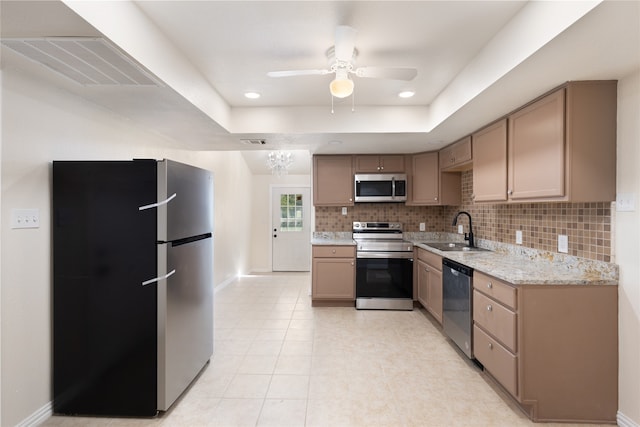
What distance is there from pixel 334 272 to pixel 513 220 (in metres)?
2.12

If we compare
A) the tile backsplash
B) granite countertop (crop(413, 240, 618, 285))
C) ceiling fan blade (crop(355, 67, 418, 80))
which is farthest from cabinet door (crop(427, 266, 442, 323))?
ceiling fan blade (crop(355, 67, 418, 80))

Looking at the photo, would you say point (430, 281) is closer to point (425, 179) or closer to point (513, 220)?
point (513, 220)

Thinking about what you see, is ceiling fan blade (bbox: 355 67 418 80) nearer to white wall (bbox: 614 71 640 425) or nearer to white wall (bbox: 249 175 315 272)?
white wall (bbox: 614 71 640 425)

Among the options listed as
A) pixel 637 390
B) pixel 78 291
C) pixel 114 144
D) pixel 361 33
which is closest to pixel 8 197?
pixel 78 291

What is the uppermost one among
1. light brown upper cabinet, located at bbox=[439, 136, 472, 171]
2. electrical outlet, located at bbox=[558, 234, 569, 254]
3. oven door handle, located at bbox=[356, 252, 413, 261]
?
light brown upper cabinet, located at bbox=[439, 136, 472, 171]

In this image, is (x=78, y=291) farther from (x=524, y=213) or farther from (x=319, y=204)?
(x=524, y=213)

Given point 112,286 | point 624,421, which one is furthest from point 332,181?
point 624,421

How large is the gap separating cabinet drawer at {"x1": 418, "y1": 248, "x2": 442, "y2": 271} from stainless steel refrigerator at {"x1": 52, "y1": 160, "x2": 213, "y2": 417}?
2516 mm

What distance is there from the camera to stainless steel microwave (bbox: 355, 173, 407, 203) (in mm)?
4152

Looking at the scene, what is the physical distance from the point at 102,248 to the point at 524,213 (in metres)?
3.29

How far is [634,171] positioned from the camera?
174 cm

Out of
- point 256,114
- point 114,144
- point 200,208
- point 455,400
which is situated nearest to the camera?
point 455,400

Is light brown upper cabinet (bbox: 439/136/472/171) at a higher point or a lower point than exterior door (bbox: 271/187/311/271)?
higher

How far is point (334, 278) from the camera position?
4023 millimetres
